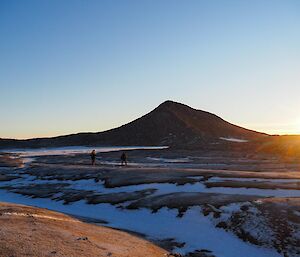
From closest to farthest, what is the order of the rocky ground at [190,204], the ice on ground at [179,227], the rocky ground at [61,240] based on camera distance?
the rocky ground at [61,240]
the ice on ground at [179,227]
the rocky ground at [190,204]

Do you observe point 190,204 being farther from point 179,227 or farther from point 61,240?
point 61,240

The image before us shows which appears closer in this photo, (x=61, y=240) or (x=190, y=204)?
(x=61, y=240)

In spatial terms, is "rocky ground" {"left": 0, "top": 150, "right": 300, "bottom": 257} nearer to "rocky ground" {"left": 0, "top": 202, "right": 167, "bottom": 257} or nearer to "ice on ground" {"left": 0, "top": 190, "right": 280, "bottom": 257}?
"ice on ground" {"left": 0, "top": 190, "right": 280, "bottom": 257}

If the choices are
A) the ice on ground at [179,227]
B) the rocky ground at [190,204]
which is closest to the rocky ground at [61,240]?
the rocky ground at [190,204]

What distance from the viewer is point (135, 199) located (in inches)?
1382

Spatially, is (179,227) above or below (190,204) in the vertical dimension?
below

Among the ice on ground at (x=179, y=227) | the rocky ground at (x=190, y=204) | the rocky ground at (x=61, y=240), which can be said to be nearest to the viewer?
the rocky ground at (x=61, y=240)

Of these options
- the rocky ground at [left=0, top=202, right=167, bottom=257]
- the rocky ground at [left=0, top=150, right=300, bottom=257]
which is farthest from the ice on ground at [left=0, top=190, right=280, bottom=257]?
the rocky ground at [left=0, top=202, right=167, bottom=257]

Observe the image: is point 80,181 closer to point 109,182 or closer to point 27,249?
point 109,182

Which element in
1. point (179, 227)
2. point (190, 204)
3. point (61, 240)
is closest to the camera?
point (61, 240)

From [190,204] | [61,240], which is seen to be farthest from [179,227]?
[61,240]

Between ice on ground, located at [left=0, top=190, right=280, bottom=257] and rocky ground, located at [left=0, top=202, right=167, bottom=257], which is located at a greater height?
rocky ground, located at [left=0, top=202, right=167, bottom=257]

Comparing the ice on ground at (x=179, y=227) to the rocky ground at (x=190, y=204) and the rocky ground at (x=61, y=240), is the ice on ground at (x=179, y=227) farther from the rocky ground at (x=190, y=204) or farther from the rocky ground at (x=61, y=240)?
the rocky ground at (x=61, y=240)

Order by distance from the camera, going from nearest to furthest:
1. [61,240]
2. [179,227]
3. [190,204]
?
1. [61,240]
2. [179,227]
3. [190,204]
